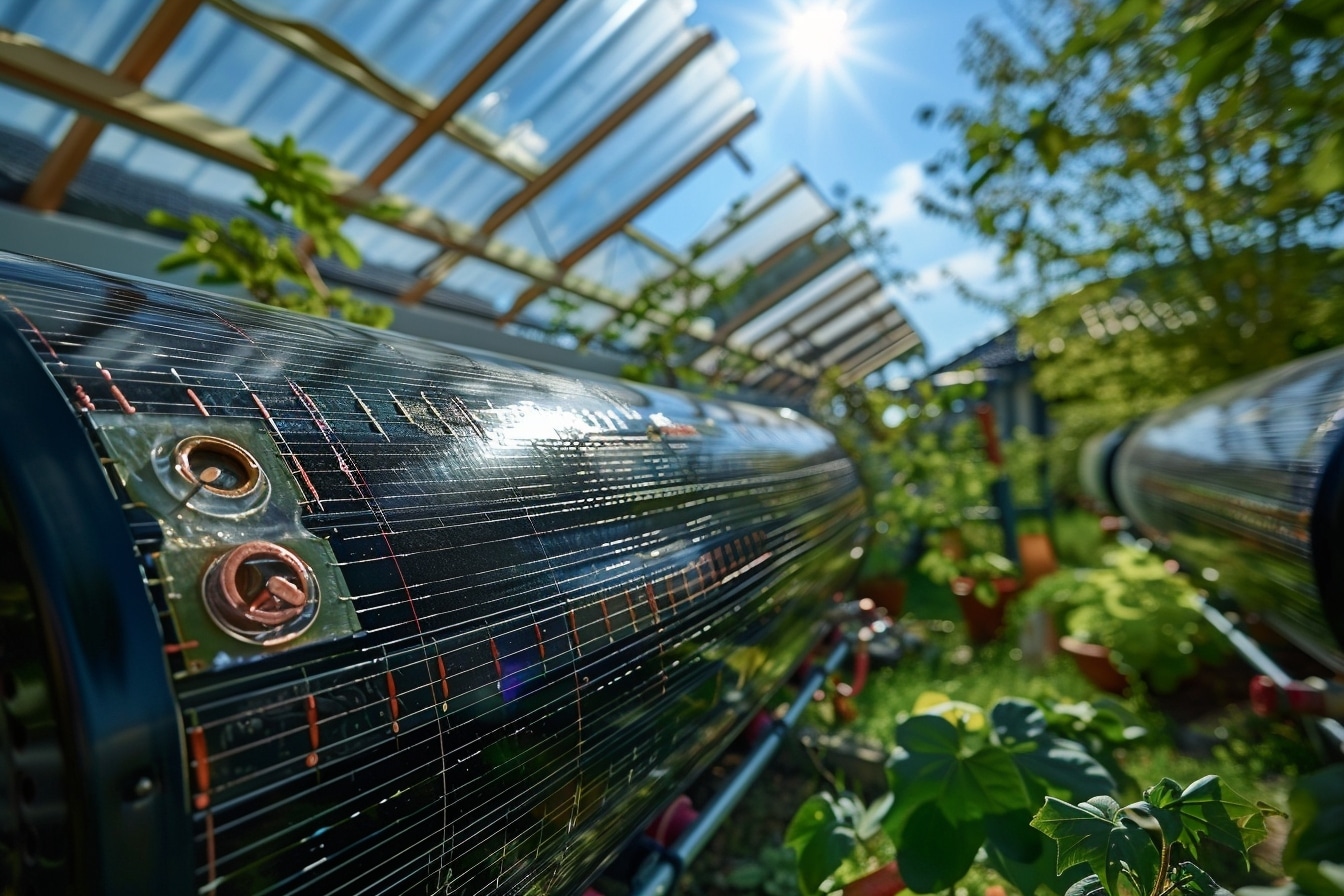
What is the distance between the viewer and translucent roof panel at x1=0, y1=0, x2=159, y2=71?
3.06 meters

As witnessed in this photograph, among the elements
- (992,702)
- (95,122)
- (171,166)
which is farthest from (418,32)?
(992,702)

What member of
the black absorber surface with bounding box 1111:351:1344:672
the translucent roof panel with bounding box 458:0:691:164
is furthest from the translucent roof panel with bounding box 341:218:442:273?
the black absorber surface with bounding box 1111:351:1344:672

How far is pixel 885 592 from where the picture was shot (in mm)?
4840

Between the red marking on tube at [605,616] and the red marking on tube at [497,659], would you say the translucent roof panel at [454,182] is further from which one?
the red marking on tube at [497,659]

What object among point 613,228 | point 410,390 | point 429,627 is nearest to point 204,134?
point 613,228

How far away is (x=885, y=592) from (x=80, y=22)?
5.60 m

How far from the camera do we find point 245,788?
47 cm

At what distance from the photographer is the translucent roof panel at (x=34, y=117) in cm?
341

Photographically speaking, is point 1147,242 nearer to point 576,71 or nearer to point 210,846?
point 576,71

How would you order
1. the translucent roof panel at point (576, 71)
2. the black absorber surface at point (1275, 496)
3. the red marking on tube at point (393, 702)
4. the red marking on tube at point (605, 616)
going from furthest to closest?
the translucent roof panel at point (576, 71) → the black absorber surface at point (1275, 496) → the red marking on tube at point (605, 616) → the red marking on tube at point (393, 702)

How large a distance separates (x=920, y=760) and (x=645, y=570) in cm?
52

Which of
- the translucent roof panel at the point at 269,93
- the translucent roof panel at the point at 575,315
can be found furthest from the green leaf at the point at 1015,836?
the translucent roof panel at the point at 575,315

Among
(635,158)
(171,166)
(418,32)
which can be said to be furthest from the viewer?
(635,158)

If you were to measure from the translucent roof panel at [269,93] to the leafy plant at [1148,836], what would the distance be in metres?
4.56
